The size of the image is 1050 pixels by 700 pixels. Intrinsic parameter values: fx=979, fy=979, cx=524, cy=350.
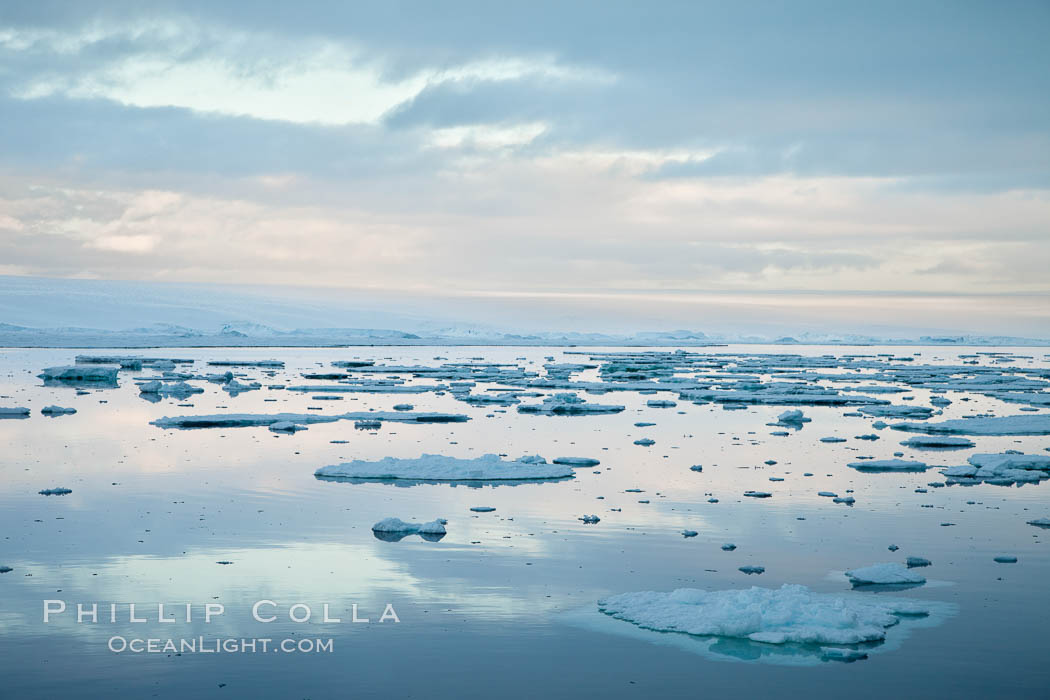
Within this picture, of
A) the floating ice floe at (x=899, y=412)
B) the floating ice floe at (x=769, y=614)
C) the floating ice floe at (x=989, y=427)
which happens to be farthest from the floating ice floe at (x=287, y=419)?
the floating ice floe at (x=769, y=614)

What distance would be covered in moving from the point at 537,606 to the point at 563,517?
3398 mm

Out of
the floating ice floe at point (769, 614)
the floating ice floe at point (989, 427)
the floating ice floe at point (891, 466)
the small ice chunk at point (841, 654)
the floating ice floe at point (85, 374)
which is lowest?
the small ice chunk at point (841, 654)

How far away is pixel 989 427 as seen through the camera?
20406 millimetres

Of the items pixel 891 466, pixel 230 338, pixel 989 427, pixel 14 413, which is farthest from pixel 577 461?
pixel 230 338

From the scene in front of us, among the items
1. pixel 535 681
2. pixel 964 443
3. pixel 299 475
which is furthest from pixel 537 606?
pixel 964 443

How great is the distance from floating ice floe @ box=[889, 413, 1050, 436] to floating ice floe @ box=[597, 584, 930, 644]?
45.0 feet

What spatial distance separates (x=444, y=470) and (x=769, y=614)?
737 cm

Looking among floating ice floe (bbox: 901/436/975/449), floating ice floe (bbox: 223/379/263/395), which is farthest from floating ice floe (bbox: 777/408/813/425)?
floating ice floe (bbox: 223/379/263/395)

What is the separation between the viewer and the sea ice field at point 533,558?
251 inches

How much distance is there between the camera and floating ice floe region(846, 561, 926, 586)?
328 inches

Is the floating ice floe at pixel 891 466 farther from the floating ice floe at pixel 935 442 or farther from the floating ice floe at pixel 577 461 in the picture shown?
the floating ice floe at pixel 577 461

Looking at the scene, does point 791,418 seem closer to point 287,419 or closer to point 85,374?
point 287,419

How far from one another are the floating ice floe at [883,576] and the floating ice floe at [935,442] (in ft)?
33.0

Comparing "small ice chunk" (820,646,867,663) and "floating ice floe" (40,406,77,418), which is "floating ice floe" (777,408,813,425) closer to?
"small ice chunk" (820,646,867,663)
